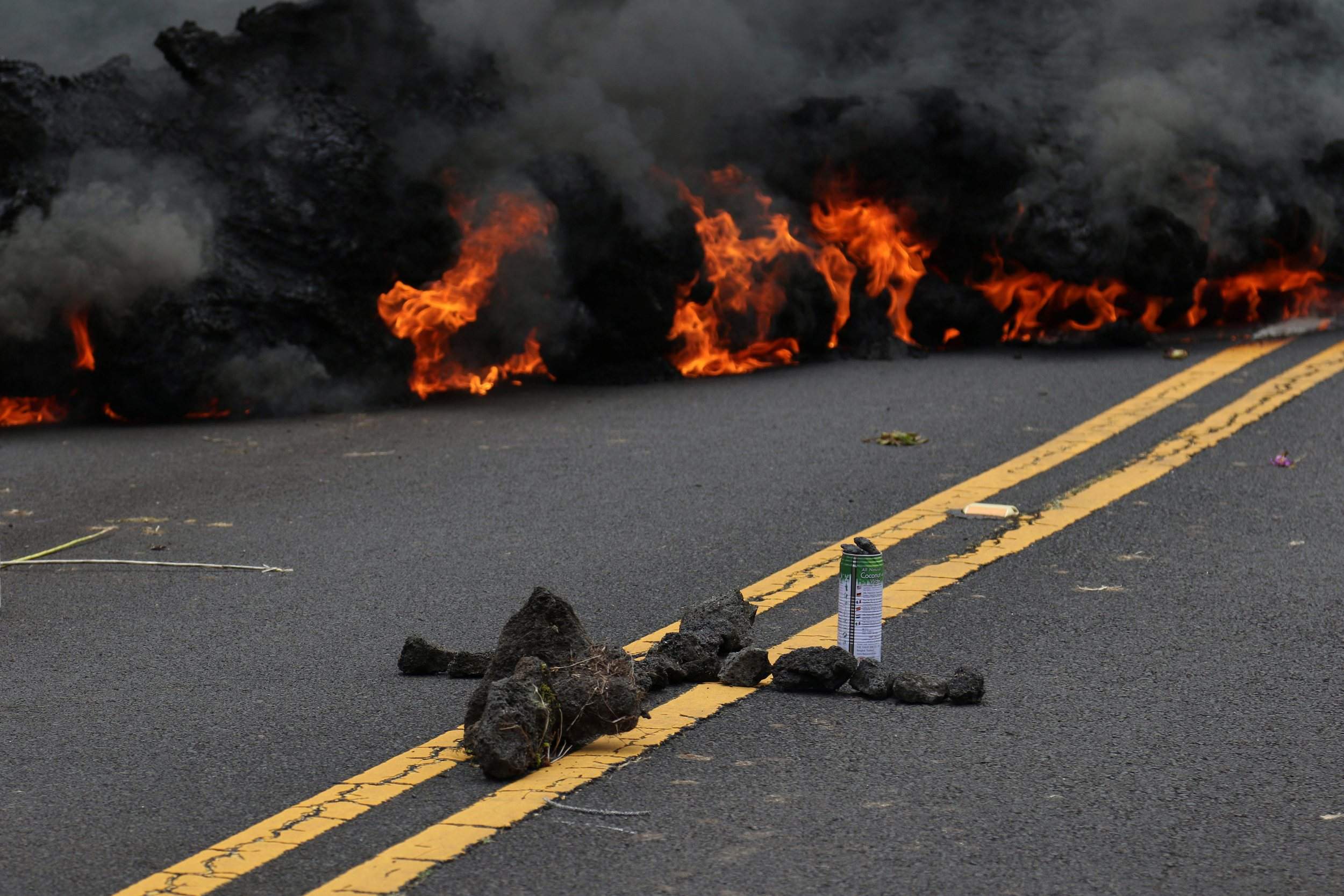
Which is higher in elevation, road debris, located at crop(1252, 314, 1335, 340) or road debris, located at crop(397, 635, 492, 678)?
road debris, located at crop(1252, 314, 1335, 340)

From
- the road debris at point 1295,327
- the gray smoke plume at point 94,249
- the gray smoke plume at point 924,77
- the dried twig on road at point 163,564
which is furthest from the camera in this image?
the road debris at point 1295,327

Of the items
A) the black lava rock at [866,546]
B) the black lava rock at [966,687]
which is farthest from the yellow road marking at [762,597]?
the black lava rock at [966,687]

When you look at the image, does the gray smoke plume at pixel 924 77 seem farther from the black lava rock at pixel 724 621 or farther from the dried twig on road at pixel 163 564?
the black lava rock at pixel 724 621

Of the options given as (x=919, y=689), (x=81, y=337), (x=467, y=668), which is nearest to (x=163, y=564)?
(x=467, y=668)

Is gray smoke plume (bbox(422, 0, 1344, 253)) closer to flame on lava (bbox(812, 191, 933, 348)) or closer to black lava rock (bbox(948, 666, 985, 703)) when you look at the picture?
flame on lava (bbox(812, 191, 933, 348))

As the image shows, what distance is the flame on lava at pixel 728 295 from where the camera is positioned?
1031 cm

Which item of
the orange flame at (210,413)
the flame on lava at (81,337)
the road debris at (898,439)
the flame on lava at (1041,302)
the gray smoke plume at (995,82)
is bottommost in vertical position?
the road debris at (898,439)

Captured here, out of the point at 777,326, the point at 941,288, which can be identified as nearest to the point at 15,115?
the point at 777,326

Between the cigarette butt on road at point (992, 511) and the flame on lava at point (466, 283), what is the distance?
414 centimetres

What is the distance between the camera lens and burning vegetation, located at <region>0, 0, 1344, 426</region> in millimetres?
9023

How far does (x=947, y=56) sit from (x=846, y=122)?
3.81ft

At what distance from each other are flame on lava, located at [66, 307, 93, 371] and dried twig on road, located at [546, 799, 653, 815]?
20.9 ft

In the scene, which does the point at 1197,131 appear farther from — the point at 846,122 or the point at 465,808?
the point at 465,808

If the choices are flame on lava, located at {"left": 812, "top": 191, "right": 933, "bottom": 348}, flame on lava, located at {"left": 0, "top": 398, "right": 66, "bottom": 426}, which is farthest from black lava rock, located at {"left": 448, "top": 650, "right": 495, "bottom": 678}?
flame on lava, located at {"left": 812, "top": 191, "right": 933, "bottom": 348}
